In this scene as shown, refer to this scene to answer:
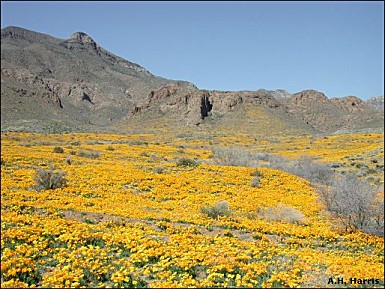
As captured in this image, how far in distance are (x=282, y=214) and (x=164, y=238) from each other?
6.48 meters

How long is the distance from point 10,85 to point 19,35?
3959 inches

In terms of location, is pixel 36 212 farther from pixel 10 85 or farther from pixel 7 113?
pixel 10 85

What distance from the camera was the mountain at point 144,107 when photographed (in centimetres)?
9650

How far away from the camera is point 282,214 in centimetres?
1570

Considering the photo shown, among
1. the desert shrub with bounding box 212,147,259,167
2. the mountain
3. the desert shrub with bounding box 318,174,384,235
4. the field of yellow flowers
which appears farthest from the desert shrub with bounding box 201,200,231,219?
the mountain

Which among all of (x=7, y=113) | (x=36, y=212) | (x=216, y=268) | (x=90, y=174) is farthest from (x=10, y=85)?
(x=216, y=268)

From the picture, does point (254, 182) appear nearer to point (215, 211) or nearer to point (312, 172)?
point (215, 211)

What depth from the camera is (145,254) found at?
8.90 meters

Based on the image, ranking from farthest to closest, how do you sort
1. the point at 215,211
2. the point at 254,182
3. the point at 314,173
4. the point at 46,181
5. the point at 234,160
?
the point at 234,160 < the point at 314,173 < the point at 254,182 < the point at 46,181 < the point at 215,211

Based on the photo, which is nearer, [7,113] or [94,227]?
[94,227]

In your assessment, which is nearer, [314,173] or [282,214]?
[282,214]

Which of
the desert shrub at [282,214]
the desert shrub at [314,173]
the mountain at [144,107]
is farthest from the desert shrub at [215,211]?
the mountain at [144,107]

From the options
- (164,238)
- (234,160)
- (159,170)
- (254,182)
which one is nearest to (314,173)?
(234,160)

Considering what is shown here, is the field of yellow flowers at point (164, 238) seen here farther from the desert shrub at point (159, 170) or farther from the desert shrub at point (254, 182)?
the desert shrub at point (159, 170)
